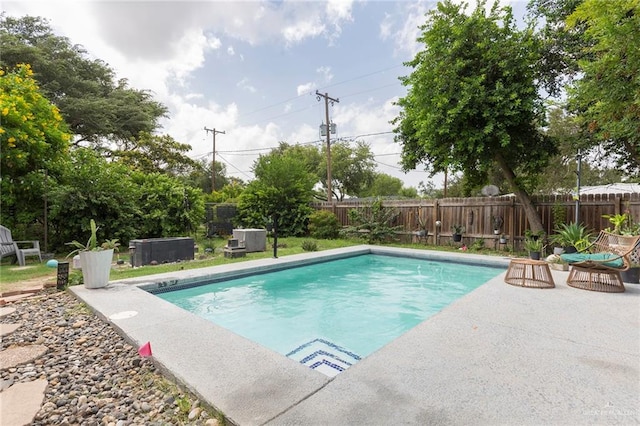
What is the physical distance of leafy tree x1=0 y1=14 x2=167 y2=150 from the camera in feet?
44.4

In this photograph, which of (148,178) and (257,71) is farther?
(257,71)

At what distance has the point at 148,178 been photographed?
9.82 m

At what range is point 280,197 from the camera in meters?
13.4

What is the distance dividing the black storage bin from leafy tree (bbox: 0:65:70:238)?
3351 millimetres

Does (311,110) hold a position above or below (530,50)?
above

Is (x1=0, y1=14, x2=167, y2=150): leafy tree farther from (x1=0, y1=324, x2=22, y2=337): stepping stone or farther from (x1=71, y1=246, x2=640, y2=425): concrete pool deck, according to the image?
(x1=71, y1=246, x2=640, y2=425): concrete pool deck

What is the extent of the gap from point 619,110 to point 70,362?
8.93 m

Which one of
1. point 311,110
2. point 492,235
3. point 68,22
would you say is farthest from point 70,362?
point 311,110

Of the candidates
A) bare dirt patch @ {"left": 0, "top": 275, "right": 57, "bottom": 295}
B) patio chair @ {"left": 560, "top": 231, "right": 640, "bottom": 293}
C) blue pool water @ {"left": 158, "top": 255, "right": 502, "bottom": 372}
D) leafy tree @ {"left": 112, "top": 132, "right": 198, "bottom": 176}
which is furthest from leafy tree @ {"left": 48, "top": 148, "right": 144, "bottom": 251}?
patio chair @ {"left": 560, "top": 231, "right": 640, "bottom": 293}

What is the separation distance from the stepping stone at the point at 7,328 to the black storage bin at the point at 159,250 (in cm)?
348

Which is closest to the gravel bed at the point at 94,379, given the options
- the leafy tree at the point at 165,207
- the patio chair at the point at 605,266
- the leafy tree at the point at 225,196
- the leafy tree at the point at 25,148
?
the patio chair at the point at 605,266

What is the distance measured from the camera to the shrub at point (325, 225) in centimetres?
1236

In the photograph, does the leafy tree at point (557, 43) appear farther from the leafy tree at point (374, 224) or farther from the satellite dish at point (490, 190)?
the leafy tree at point (374, 224)

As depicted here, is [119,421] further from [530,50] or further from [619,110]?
[530,50]
